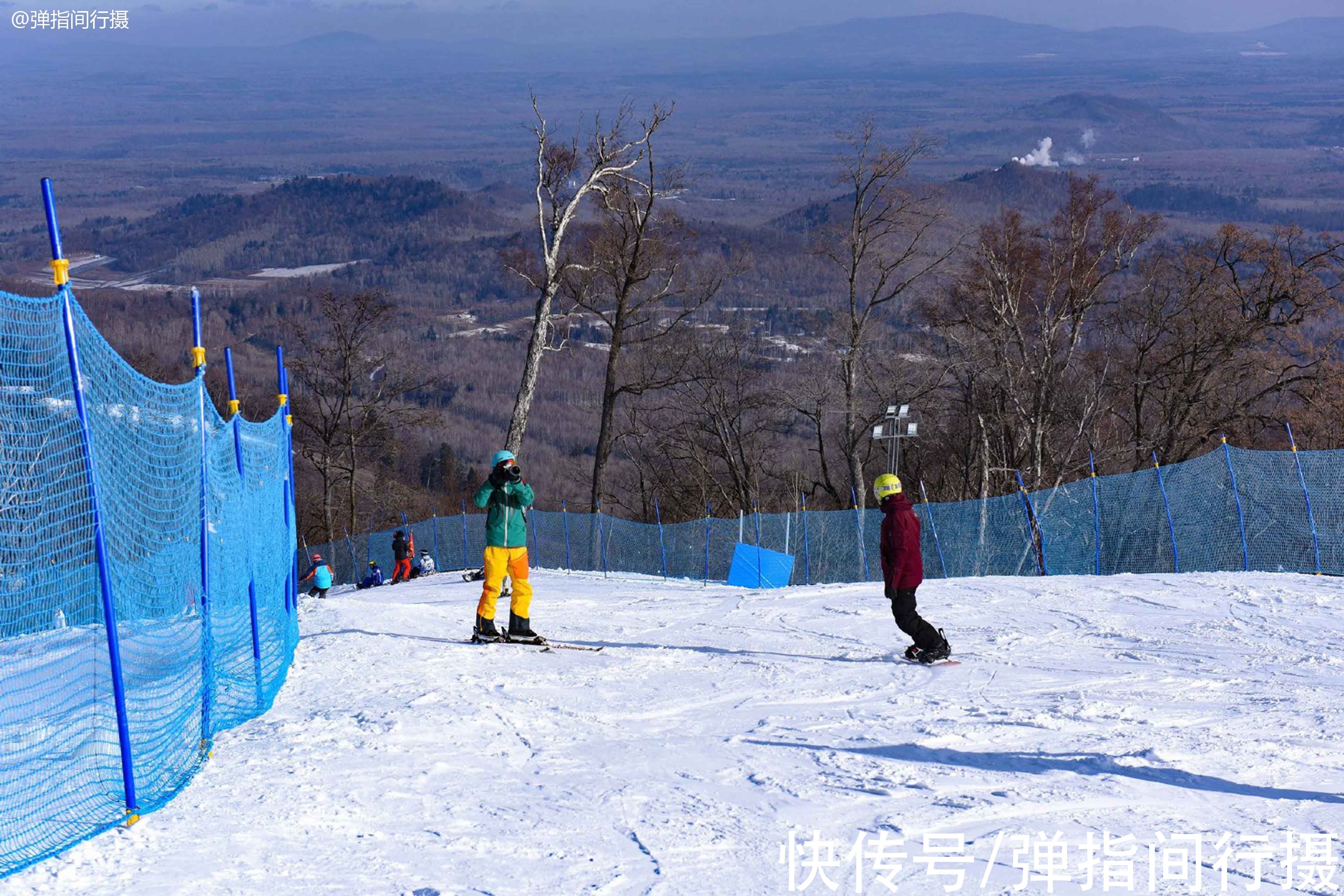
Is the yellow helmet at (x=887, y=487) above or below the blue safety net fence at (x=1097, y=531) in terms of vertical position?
above

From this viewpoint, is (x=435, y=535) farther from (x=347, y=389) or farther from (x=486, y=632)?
(x=486, y=632)

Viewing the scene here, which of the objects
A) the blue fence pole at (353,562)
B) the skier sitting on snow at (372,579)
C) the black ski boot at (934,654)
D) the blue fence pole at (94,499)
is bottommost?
the blue fence pole at (353,562)

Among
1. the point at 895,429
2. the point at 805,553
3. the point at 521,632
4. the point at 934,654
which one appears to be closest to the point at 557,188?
the point at 895,429

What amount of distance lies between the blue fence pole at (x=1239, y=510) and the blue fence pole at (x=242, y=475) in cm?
1525

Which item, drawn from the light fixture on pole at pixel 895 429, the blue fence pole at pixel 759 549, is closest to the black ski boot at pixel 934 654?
the blue fence pole at pixel 759 549

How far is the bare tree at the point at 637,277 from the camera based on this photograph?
30.7m

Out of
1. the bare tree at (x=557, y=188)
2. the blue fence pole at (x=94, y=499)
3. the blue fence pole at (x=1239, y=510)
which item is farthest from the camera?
the bare tree at (x=557, y=188)

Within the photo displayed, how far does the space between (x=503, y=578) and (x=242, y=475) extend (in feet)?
9.92

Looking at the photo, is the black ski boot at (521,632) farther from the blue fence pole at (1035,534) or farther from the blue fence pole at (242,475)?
the blue fence pole at (1035,534)

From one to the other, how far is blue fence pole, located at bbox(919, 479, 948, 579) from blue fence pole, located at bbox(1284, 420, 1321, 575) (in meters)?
6.25

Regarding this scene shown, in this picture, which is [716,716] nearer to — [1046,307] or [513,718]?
[513,718]

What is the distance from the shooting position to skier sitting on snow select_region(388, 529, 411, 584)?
28.1m

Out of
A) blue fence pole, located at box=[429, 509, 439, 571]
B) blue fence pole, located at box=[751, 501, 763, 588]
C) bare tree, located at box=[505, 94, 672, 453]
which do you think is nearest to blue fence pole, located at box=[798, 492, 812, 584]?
blue fence pole, located at box=[751, 501, 763, 588]

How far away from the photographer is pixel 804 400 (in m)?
35.8
